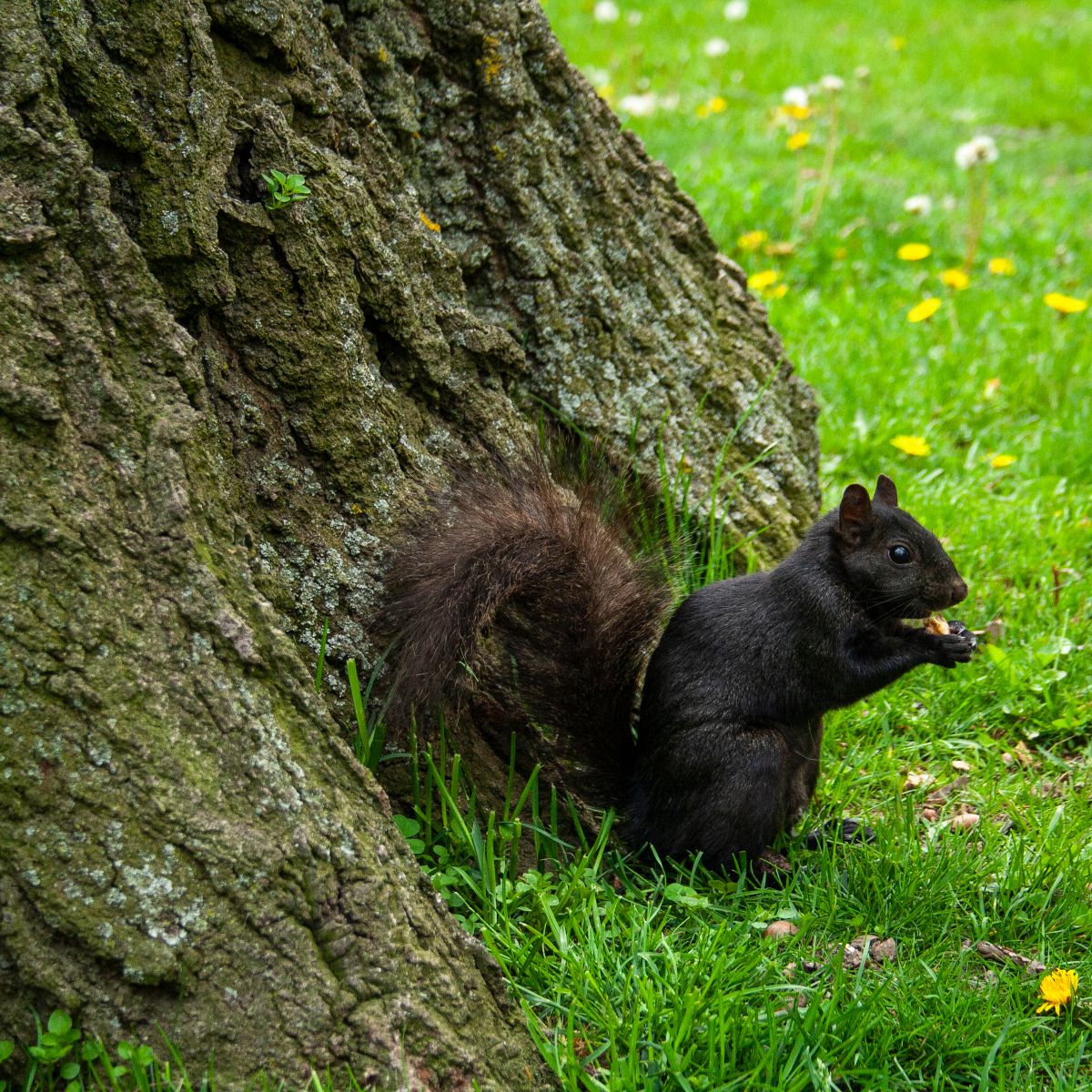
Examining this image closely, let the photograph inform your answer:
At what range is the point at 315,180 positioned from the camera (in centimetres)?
226

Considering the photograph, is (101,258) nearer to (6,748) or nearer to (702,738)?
(6,748)

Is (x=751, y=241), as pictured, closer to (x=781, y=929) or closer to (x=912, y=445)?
(x=912, y=445)

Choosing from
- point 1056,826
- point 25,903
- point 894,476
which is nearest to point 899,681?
point 1056,826

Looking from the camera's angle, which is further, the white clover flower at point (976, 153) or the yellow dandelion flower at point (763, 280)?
the white clover flower at point (976, 153)

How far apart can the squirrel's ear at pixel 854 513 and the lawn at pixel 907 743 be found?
1.78 ft

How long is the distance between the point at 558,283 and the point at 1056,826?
1610mm

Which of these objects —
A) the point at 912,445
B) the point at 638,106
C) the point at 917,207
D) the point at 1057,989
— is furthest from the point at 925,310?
the point at 1057,989

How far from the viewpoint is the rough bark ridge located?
1665 millimetres

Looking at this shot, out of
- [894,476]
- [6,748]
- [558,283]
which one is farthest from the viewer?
[894,476]

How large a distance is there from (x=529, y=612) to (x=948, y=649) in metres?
0.91

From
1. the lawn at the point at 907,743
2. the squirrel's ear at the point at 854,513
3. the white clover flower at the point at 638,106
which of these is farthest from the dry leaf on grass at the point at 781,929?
the white clover flower at the point at 638,106

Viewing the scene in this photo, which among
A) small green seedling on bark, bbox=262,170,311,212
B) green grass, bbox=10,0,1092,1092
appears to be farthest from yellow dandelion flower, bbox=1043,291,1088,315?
small green seedling on bark, bbox=262,170,311,212

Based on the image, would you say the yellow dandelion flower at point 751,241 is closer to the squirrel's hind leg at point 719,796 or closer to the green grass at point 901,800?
the green grass at point 901,800

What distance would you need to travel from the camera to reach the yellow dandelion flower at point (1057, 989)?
2084 millimetres
